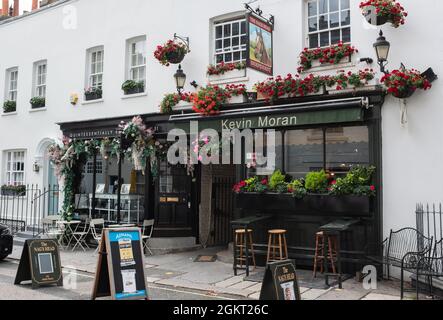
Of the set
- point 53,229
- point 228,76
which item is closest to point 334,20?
point 228,76

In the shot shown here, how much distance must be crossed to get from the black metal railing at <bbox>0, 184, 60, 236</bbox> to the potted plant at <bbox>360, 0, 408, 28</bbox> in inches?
436

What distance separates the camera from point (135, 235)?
7270mm

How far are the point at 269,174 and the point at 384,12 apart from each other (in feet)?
14.0

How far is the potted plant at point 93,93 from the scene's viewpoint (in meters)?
13.9

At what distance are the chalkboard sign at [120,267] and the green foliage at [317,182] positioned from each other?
13.0ft

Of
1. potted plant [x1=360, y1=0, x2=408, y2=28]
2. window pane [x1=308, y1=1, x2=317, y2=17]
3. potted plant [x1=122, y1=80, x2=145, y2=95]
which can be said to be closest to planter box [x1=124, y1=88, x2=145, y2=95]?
potted plant [x1=122, y1=80, x2=145, y2=95]

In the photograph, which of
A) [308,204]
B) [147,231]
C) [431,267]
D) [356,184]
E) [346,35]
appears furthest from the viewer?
[147,231]

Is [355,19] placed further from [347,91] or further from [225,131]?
[225,131]

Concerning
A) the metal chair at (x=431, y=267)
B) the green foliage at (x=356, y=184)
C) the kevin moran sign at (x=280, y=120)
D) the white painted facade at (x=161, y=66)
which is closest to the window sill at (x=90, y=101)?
the white painted facade at (x=161, y=66)

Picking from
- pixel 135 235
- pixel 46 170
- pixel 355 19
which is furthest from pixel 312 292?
pixel 46 170

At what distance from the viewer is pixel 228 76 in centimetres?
1128

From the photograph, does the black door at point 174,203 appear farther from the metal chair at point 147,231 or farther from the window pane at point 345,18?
the window pane at point 345,18

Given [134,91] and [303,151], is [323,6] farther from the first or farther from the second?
[134,91]

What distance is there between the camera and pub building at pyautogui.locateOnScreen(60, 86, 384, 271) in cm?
912
